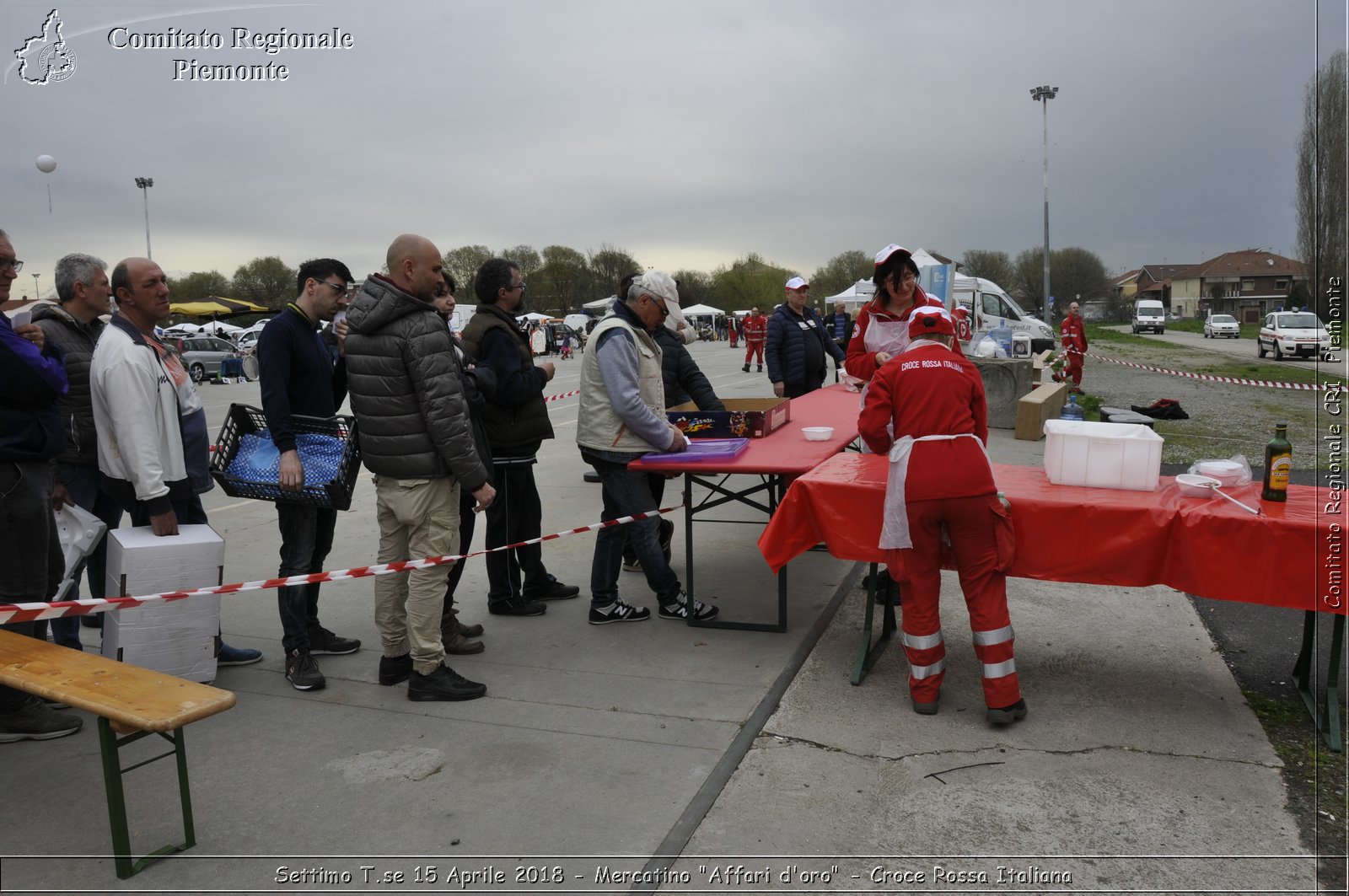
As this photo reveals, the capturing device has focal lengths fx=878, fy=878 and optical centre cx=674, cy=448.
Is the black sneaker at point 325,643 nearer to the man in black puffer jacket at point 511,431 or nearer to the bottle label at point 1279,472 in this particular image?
the man in black puffer jacket at point 511,431

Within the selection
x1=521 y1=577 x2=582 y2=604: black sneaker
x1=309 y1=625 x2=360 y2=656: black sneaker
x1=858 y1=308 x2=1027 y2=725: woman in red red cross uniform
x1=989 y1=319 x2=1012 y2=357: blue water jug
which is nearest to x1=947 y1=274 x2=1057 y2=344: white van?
x1=989 y1=319 x2=1012 y2=357: blue water jug

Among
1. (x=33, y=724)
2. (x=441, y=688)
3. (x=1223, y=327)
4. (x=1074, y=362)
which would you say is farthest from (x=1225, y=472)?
(x=1223, y=327)

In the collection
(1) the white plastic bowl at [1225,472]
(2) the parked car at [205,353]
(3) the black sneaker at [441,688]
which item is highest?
(2) the parked car at [205,353]

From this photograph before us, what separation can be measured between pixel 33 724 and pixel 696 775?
2.82 meters

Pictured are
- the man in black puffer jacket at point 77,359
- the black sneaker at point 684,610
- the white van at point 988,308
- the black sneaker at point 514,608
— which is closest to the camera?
the man in black puffer jacket at point 77,359

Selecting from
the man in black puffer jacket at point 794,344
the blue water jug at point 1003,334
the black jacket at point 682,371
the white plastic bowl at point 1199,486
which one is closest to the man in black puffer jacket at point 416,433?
the black jacket at point 682,371

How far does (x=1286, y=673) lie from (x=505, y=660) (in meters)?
3.82

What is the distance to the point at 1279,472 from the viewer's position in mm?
3518

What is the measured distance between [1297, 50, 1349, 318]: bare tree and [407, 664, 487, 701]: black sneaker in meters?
3.95

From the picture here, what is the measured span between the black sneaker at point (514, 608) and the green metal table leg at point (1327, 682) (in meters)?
3.82

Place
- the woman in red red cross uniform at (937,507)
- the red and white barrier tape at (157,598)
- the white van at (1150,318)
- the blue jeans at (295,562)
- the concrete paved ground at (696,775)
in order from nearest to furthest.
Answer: the concrete paved ground at (696,775)
the red and white barrier tape at (157,598)
the woman in red red cross uniform at (937,507)
the blue jeans at (295,562)
the white van at (1150,318)

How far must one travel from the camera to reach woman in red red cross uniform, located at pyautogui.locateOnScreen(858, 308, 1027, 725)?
360 cm

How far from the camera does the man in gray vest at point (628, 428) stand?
15.2ft

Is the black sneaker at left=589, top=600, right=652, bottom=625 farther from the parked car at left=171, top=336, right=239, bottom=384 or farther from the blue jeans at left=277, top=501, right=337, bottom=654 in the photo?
the parked car at left=171, top=336, right=239, bottom=384
